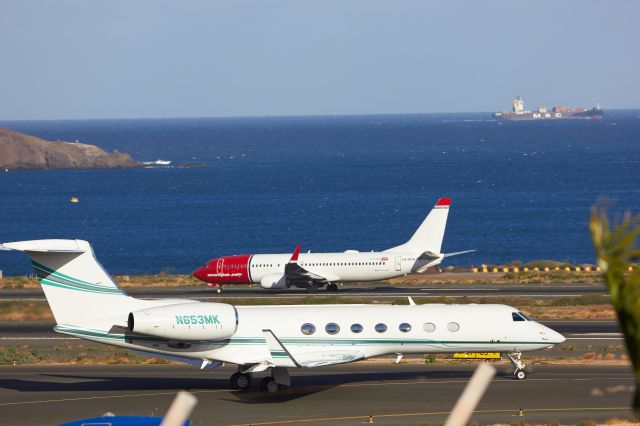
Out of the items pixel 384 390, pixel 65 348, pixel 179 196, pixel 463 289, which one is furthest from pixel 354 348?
pixel 179 196

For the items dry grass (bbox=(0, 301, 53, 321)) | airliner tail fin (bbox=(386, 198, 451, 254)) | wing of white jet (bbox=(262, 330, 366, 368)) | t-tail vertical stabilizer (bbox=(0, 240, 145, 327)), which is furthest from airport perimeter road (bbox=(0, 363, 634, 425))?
airliner tail fin (bbox=(386, 198, 451, 254))

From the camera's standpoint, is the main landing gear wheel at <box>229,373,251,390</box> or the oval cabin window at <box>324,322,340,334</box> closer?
the oval cabin window at <box>324,322,340,334</box>

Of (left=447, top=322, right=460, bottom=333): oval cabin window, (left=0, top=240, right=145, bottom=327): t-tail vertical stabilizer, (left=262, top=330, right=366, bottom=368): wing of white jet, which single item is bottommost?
(left=262, top=330, right=366, bottom=368): wing of white jet

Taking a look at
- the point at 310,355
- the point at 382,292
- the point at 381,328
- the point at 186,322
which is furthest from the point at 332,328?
the point at 382,292

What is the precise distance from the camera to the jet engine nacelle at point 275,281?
201ft

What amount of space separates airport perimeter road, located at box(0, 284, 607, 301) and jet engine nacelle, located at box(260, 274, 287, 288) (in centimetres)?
46

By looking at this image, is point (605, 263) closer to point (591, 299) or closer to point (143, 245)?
point (591, 299)

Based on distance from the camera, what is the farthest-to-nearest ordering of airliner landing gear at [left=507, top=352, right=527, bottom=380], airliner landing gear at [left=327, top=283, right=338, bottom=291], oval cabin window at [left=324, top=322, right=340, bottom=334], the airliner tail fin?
airliner landing gear at [left=327, top=283, right=338, bottom=291]
the airliner tail fin
airliner landing gear at [left=507, top=352, right=527, bottom=380]
oval cabin window at [left=324, top=322, right=340, bottom=334]

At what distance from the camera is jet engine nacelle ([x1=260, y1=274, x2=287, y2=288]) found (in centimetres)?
6125

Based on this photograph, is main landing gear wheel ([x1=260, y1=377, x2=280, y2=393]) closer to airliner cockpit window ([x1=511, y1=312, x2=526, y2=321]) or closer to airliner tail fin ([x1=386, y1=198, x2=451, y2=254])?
airliner cockpit window ([x1=511, y1=312, x2=526, y2=321])

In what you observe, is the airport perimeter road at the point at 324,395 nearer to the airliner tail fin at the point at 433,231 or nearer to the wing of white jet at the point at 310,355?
the wing of white jet at the point at 310,355

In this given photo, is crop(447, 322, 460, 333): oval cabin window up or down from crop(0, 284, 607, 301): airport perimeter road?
up

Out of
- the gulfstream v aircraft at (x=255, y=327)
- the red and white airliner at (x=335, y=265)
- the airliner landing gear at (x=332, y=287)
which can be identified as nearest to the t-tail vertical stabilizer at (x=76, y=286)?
the gulfstream v aircraft at (x=255, y=327)

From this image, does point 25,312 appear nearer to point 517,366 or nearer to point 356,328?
point 356,328
